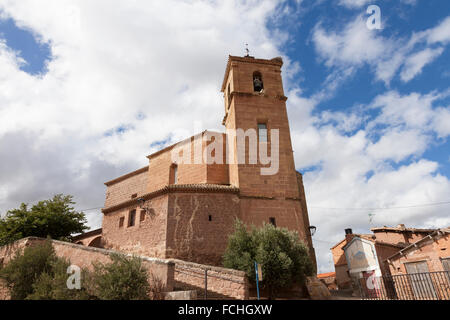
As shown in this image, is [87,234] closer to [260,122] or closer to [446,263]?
[260,122]

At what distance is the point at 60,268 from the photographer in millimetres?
10773

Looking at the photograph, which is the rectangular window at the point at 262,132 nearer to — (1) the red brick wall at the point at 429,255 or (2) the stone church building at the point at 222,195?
(2) the stone church building at the point at 222,195

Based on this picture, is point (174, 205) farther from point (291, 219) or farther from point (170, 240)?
point (291, 219)

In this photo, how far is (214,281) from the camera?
32.0 feet

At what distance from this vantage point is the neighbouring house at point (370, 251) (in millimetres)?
18781

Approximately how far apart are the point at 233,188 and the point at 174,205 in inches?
130

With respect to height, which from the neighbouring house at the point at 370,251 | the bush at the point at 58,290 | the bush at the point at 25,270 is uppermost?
the neighbouring house at the point at 370,251

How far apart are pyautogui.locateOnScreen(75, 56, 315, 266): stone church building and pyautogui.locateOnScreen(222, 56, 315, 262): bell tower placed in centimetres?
6

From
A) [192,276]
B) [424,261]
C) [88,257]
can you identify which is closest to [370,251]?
[424,261]

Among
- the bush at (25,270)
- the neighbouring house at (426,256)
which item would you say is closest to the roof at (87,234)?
the bush at (25,270)

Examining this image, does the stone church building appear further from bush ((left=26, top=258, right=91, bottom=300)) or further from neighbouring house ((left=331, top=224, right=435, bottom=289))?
neighbouring house ((left=331, top=224, right=435, bottom=289))

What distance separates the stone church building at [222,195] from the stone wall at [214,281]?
12.6 ft

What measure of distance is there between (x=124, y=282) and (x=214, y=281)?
294 cm
